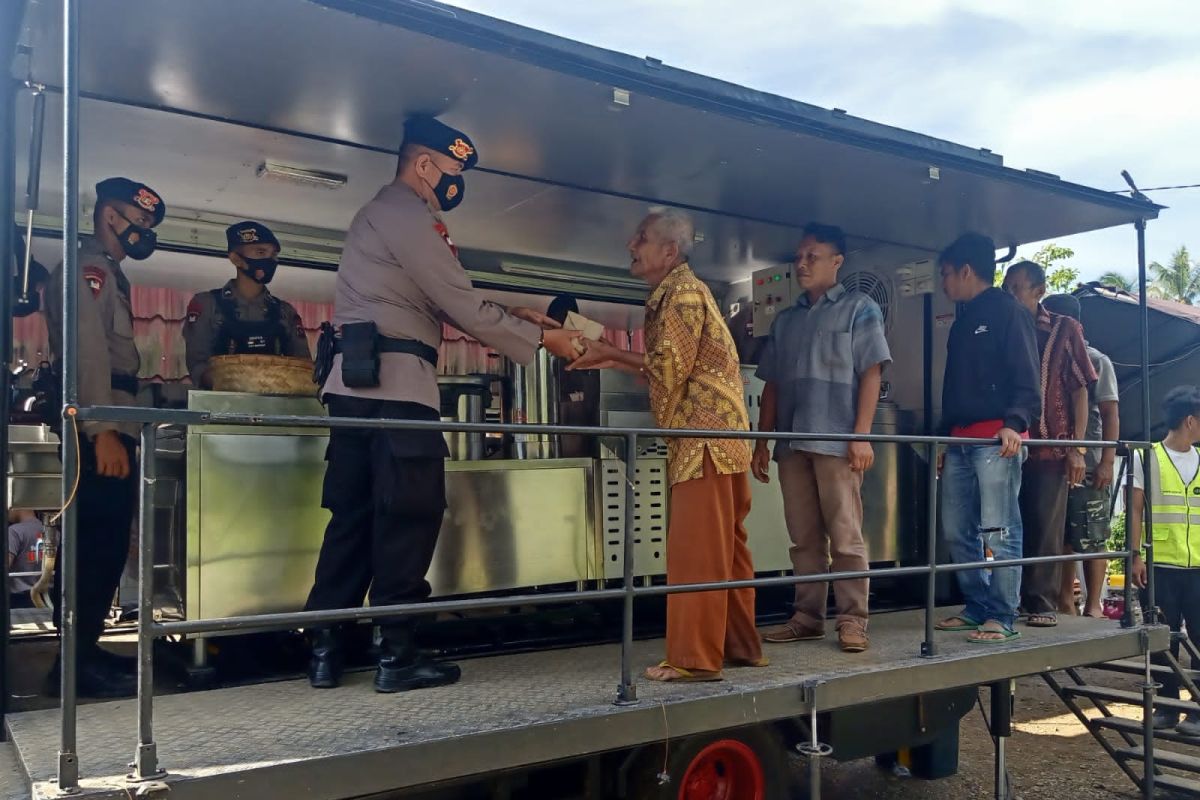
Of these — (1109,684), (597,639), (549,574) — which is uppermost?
(549,574)

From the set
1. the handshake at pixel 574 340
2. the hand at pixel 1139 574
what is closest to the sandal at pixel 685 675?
the handshake at pixel 574 340

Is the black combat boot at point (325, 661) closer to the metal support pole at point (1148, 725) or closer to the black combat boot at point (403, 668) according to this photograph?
the black combat boot at point (403, 668)

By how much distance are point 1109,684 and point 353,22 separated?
22.1 ft

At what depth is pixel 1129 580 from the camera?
4.15 meters

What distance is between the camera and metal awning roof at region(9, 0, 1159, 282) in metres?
2.80

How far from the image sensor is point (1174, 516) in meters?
5.31

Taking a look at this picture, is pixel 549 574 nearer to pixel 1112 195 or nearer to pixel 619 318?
pixel 619 318

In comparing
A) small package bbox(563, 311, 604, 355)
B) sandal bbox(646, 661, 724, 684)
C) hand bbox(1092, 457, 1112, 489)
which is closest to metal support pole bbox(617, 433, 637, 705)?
sandal bbox(646, 661, 724, 684)

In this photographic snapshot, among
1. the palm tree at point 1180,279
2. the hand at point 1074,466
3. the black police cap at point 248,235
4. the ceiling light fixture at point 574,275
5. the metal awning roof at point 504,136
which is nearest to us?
the metal awning roof at point 504,136

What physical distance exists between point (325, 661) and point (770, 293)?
3635 millimetres

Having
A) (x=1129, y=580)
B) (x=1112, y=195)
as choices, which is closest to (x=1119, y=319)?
(x=1112, y=195)

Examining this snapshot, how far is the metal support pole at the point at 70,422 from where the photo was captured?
1.93 meters

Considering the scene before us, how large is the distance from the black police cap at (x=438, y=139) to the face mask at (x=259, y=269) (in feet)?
4.49

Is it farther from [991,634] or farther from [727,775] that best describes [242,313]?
[991,634]
